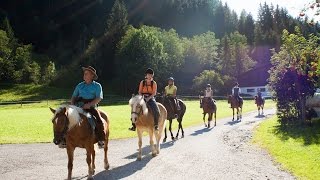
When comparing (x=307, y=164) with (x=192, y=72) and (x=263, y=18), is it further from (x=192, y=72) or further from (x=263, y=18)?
(x=263, y=18)

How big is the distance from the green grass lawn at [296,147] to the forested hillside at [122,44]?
5711 cm

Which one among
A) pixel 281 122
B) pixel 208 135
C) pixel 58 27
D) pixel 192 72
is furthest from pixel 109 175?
pixel 58 27

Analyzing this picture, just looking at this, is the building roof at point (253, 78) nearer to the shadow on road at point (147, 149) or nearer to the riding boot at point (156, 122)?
the shadow on road at point (147, 149)

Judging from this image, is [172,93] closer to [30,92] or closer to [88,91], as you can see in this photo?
[88,91]

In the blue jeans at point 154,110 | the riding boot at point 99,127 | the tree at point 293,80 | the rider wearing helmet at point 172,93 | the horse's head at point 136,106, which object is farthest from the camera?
the tree at point 293,80

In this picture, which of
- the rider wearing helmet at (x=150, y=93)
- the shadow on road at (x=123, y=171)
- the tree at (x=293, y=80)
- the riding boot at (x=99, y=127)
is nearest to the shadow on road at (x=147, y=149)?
the shadow on road at (x=123, y=171)

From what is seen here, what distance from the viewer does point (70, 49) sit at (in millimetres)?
111312

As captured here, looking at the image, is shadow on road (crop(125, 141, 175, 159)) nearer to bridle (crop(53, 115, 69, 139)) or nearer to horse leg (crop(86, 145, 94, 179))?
horse leg (crop(86, 145, 94, 179))

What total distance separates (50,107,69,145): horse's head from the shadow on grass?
1196 cm

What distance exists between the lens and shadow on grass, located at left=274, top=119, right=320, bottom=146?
62.2ft

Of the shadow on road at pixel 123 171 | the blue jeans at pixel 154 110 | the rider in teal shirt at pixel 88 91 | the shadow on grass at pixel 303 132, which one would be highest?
the rider in teal shirt at pixel 88 91

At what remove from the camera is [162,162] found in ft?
44.8

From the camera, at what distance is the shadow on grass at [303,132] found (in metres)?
19.0

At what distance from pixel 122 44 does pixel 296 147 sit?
7538cm
